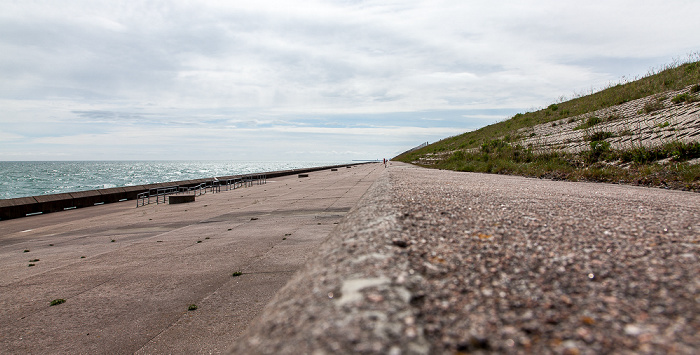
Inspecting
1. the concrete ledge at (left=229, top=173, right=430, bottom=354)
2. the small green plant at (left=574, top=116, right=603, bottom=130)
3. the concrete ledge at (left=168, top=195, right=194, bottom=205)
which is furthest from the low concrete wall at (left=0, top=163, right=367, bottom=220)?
the small green plant at (left=574, top=116, right=603, bottom=130)

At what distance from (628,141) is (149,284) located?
45.8ft

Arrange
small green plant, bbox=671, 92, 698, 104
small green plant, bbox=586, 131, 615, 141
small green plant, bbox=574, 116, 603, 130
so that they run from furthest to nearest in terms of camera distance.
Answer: small green plant, bbox=574, 116, 603, 130 < small green plant, bbox=586, 131, 615, 141 < small green plant, bbox=671, 92, 698, 104

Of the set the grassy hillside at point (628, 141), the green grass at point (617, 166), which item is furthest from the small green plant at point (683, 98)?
the green grass at point (617, 166)

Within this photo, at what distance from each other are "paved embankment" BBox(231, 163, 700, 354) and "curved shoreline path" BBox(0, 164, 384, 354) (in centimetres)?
247

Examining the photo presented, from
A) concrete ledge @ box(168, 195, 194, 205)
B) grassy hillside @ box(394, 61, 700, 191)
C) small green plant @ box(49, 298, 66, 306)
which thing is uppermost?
grassy hillside @ box(394, 61, 700, 191)

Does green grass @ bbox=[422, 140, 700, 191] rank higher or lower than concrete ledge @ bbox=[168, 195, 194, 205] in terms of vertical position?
higher

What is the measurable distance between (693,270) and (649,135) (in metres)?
12.4

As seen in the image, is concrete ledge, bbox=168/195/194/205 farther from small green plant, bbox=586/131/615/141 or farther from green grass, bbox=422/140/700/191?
small green plant, bbox=586/131/615/141

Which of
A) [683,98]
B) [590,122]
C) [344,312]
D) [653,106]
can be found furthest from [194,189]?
[344,312]

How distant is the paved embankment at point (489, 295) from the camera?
130 centimetres

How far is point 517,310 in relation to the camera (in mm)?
1523

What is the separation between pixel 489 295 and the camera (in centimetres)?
165

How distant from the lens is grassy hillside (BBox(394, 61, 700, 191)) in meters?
9.59

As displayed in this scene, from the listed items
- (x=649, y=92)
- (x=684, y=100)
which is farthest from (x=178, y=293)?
(x=649, y=92)
